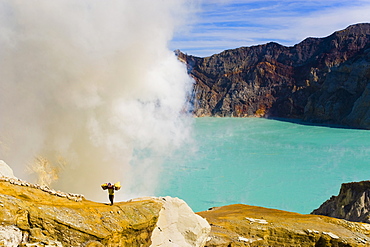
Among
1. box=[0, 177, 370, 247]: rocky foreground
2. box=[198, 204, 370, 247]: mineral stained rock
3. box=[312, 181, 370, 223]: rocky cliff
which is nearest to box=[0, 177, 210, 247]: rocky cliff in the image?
box=[0, 177, 370, 247]: rocky foreground

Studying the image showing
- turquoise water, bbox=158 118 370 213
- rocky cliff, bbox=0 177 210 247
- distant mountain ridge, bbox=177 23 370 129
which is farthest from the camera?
distant mountain ridge, bbox=177 23 370 129

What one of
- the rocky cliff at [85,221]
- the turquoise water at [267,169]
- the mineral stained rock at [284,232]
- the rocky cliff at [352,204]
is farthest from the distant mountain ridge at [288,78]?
the rocky cliff at [85,221]

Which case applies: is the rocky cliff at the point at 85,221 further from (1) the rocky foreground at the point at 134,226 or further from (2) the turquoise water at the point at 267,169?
(2) the turquoise water at the point at 267,169

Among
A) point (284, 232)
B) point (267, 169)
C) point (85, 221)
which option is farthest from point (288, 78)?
point (85, 221)

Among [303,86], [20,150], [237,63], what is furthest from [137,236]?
[237,63]

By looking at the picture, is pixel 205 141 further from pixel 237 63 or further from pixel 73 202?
pixel 237 63

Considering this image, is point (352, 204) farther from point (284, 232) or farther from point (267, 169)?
point (267, 169)

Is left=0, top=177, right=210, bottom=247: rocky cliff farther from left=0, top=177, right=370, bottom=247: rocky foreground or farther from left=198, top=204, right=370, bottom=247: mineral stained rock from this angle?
left=198, top=204, right=370, bottom=247: mineral stained rock
